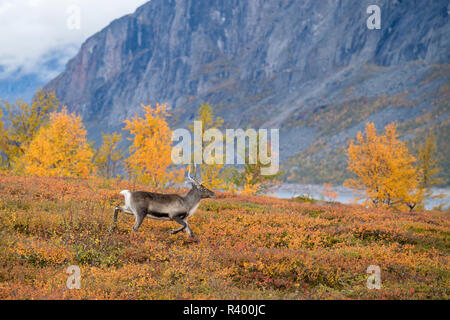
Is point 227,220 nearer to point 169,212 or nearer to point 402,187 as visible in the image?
point 169,212

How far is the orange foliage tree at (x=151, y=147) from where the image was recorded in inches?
1213

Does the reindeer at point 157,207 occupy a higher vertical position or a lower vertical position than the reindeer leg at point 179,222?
higher

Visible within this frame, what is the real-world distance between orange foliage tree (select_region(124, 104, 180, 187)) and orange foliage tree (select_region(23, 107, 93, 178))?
4.93m

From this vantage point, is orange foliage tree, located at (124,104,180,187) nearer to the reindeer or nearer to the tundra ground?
the tundra ground

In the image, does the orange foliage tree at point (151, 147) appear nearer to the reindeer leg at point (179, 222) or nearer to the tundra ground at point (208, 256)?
the tundra ground at point (208, 256)

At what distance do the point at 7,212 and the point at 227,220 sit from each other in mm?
7866

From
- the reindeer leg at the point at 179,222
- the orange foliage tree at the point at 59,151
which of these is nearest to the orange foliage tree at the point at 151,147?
the orange foliage tree at the point at 59,151

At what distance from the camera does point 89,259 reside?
30.2 ft

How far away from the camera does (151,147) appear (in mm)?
30547

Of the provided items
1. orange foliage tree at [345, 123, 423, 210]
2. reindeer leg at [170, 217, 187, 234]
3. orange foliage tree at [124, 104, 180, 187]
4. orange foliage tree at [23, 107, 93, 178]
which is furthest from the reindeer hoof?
orange foliage tree at [345, 123, 423, 210]

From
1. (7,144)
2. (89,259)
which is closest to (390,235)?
(89,259)

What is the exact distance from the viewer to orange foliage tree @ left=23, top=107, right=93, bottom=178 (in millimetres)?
31281

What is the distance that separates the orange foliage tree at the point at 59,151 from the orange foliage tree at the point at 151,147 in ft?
16.2

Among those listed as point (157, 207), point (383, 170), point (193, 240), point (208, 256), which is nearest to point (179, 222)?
point (193, 240)
